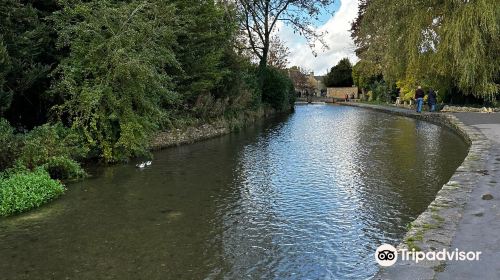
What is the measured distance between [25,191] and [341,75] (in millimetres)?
71584

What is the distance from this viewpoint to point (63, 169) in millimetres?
9508

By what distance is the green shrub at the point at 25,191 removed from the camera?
724 cm

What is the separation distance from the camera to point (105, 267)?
5.08 m

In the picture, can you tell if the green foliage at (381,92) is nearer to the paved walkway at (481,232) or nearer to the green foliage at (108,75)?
the green foliage at (108,75)

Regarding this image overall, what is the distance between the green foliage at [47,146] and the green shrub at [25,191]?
0.48m

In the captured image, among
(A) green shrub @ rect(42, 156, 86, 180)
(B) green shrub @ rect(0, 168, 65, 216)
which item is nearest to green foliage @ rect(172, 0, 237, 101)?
(A) green shrub @ rect(42, 156, 86, 180)

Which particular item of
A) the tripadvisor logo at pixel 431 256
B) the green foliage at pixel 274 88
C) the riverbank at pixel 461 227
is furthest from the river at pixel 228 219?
the green foliage at pixel 274 88

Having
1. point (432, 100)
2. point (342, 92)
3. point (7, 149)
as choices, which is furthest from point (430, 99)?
point (342, 92)

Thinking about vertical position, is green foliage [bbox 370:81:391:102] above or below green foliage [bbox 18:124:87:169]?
above

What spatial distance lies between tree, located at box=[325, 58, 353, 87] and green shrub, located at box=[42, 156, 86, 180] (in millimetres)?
68374

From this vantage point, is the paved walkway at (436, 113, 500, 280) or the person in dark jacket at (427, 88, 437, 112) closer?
the paved walkway at (436, 113, 500, 280)

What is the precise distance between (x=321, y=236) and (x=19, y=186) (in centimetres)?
523

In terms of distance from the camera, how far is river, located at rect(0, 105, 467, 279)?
5.09m

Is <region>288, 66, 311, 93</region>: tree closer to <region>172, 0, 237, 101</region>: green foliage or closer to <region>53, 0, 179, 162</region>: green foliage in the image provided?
<region>172, 0, 237, 101</region>: green foliage
